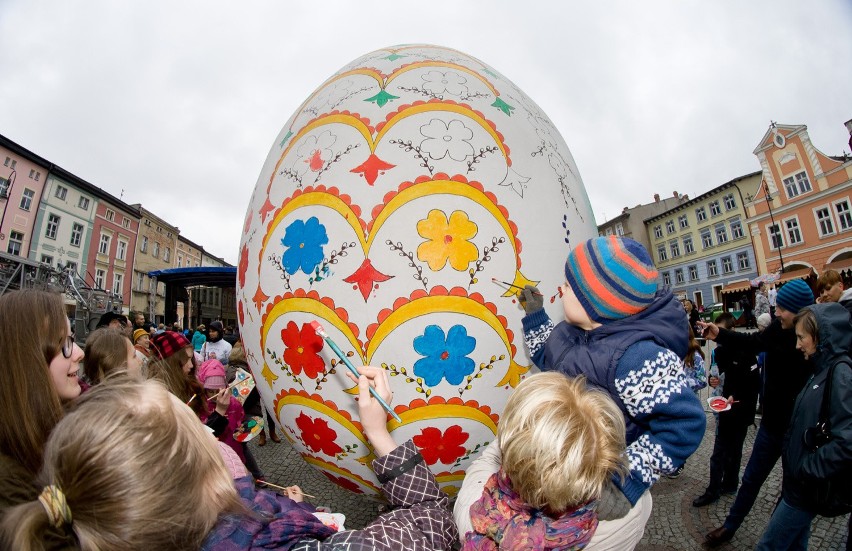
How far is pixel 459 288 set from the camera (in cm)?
194

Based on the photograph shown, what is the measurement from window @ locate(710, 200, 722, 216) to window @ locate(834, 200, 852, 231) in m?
8.83

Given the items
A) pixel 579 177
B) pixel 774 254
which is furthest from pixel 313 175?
pixel 774 254

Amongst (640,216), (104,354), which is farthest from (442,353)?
(640,216)

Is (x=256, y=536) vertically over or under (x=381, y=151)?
under

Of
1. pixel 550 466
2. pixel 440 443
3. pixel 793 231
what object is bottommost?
pixel 440 443

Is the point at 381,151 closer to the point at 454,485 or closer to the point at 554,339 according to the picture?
the point at 554,339

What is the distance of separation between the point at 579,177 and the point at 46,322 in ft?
8.88

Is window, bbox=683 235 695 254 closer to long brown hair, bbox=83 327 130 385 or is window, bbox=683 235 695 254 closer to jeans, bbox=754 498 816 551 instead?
jeans, bbox=754 498 816 551

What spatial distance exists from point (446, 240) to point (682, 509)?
3367 mm

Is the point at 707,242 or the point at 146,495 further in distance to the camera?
the point at 707,242

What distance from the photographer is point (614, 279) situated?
4.90 feet

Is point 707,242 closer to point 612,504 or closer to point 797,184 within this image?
point 797,184

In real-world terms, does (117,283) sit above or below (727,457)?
above

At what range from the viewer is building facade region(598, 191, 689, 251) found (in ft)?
132
